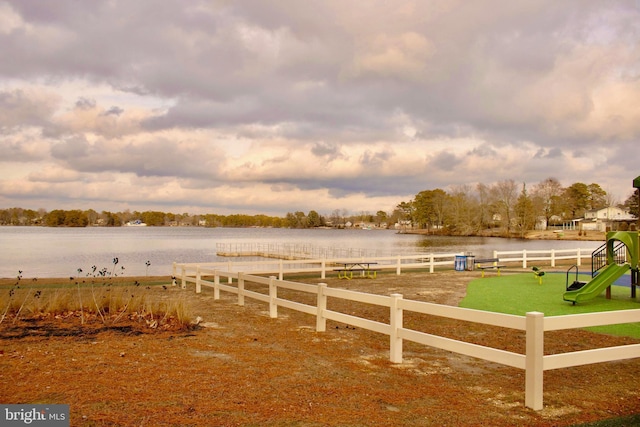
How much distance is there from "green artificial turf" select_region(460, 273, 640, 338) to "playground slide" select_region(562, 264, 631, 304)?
0.32 m

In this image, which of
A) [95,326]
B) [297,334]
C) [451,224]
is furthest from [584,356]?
[451,224]

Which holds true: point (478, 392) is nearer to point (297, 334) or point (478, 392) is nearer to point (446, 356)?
point (446, 356)

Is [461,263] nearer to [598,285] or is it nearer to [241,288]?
[598,285]

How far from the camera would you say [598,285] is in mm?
14328

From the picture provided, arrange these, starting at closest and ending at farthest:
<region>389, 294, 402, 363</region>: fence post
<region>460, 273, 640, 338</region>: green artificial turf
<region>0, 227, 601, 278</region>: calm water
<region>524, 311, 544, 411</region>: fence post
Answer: <region>524, 311, 544, 411</region>: fence post → <region>389, 294, 402, 363</region>: fence post → <region>460, 273, 640, 338</region>: green artificial turf → <region>0, 227, 601, 278</region>: calm water

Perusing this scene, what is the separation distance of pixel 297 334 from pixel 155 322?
3156mm

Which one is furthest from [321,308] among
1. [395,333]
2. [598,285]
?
[598,285]

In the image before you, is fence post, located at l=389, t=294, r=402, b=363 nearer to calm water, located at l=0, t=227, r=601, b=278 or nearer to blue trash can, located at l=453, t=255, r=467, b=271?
calm water, located at l=0, t=227, r=601, b=278

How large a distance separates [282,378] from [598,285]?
1146 cm

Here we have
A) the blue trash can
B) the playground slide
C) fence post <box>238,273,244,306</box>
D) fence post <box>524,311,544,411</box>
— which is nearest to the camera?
fence post <box>524,311,544,411</box>

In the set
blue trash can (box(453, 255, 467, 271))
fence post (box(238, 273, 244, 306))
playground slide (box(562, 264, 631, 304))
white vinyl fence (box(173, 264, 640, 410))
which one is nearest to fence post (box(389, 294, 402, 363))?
white vinyl fence (box(173, 264, 640, 410))

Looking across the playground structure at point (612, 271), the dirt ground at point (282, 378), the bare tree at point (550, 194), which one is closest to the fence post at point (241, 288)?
the dirt ground at point (282, 378)

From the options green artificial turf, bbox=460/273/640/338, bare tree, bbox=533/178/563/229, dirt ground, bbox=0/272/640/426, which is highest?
bare tree, bbox=533/178/563/229

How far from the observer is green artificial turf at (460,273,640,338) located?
44.6 ft
